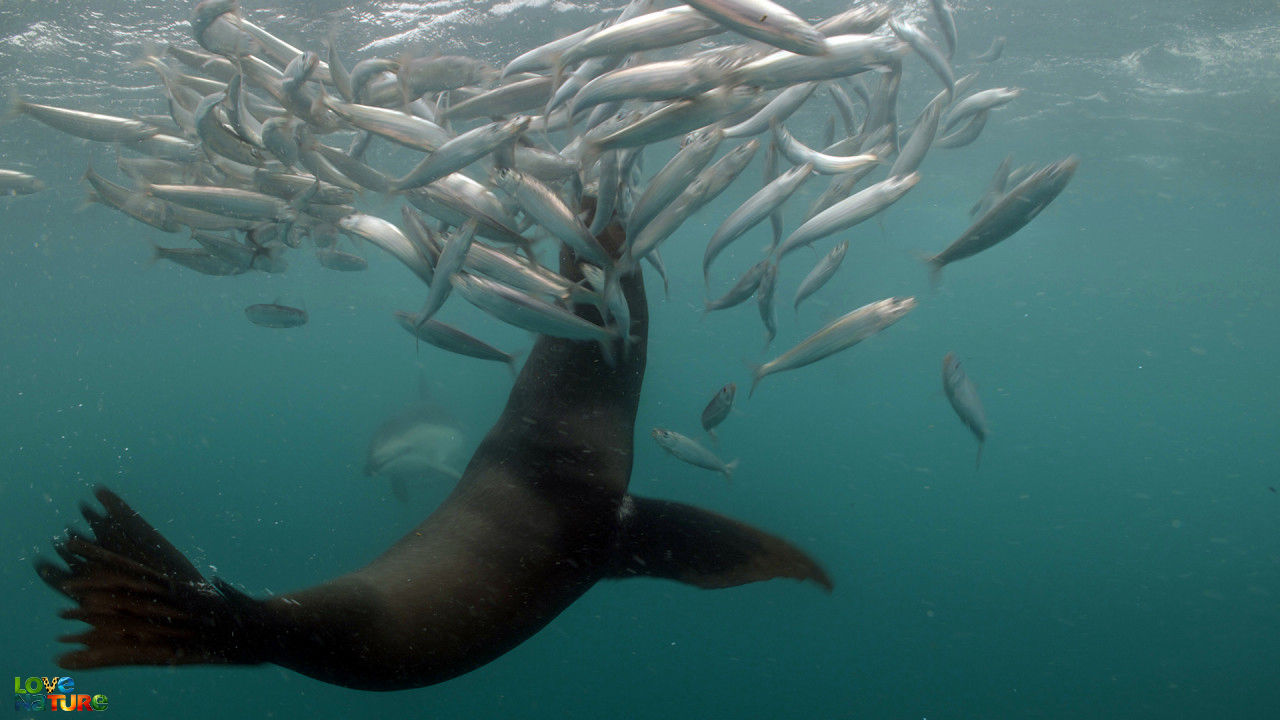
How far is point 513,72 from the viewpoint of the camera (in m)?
4.50

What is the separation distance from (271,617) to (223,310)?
77.0 metres

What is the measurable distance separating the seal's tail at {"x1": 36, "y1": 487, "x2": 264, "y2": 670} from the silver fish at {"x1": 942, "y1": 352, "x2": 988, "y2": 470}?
5.39 metres

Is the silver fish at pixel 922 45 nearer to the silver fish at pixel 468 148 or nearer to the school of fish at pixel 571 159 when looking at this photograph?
the school of fish at pixel 571 159

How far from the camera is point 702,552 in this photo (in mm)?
3961

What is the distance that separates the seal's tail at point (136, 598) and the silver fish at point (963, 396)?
5.39 m

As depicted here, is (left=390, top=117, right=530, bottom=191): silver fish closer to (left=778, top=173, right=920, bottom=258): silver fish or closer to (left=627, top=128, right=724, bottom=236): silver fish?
(left=627, top=128, right=724, bottom=236): silver fish

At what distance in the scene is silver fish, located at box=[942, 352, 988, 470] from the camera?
5.56 metres

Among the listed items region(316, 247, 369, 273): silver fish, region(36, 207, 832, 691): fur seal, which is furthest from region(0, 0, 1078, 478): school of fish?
region(36, 207, 832, 691): fur seal

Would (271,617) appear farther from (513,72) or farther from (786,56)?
(513,72)

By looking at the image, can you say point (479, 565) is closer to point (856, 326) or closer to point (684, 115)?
point (684, 115)

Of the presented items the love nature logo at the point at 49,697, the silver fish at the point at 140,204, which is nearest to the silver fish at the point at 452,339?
the silver fish at the point at 140,204

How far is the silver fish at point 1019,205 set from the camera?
12.4 ft

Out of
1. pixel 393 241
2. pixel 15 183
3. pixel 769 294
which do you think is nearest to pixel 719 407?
pixel 769 294

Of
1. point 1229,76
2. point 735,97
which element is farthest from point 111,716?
point 1229,76
